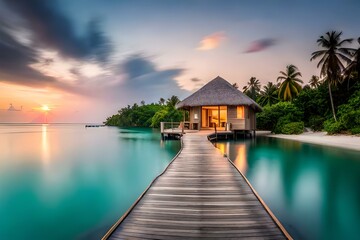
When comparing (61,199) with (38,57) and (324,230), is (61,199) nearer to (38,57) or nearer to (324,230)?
(324,230)

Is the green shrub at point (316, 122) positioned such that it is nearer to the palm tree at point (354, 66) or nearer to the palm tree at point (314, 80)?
the palm tree at point (354, 66)

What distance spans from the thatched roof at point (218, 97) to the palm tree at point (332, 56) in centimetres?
1025

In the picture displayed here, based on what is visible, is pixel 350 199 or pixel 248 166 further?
pixel 248 166

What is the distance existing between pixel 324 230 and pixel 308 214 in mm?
716

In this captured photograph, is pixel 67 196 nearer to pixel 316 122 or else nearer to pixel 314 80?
pixel 316 122

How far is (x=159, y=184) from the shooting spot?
16.0 feet

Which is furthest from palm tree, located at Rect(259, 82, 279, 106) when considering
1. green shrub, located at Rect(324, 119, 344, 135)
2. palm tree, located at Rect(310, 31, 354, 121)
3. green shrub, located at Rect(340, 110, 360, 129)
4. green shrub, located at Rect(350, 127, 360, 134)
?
green shrub, located at Rect(350, 127, 360, 134)

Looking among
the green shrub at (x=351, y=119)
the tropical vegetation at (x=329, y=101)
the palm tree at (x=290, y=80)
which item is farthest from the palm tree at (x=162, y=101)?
the green shrub at (x=351, y=119)

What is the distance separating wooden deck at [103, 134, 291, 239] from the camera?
2787mm

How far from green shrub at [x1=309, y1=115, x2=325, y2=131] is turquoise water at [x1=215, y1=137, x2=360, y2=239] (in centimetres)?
1544

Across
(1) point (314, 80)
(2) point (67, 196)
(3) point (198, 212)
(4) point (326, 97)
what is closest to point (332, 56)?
(4) point (326, 97)

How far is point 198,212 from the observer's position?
3418 mm

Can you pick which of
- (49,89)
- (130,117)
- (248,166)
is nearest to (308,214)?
(248,166)

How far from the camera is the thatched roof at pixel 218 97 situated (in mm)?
18812
